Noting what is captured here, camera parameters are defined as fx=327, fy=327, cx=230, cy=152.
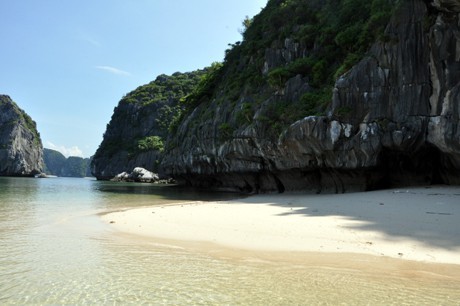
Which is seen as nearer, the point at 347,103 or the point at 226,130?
the point at 347,103

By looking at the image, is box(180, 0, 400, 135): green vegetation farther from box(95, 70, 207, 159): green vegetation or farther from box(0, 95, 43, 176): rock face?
box(0, 95, 43, 176): rock face

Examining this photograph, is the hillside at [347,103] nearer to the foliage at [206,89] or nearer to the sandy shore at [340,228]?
the sandy shore at [340,228]

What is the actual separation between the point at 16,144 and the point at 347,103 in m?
125

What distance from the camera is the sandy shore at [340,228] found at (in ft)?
23.8

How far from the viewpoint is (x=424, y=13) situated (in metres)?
18.5

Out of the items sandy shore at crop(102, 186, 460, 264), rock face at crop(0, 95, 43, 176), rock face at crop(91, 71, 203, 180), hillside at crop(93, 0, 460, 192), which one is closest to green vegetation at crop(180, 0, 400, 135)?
hillside at crop(93, 0, 460, 192)

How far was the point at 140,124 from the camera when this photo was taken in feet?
358

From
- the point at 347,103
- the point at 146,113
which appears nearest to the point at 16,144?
the point at 146,113

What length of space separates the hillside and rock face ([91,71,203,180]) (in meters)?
65.9

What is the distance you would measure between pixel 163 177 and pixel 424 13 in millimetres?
61730

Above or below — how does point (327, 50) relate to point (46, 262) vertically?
above

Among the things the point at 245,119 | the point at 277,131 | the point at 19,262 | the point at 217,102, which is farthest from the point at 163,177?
the point at 19,262

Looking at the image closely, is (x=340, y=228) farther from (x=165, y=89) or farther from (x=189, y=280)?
(x=165, y=89)

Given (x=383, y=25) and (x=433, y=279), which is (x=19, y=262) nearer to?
(x=433, y=279)
